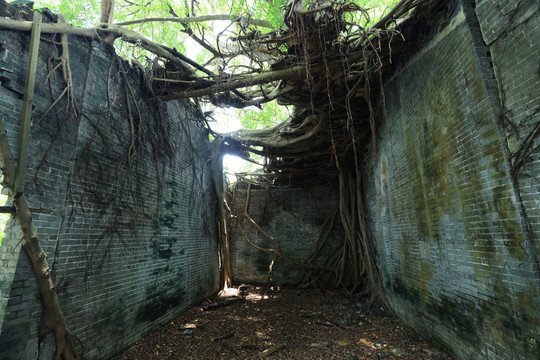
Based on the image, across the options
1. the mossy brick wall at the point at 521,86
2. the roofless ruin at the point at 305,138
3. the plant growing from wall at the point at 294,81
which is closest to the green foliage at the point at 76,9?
the plant growing from wall at the point at 294,81

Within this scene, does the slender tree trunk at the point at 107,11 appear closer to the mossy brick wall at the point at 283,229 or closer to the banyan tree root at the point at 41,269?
the banyan tree root at the point at 41,269

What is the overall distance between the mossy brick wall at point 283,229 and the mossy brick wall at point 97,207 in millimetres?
2930

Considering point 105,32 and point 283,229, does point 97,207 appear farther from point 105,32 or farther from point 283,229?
point 283,229

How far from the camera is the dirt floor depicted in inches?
133

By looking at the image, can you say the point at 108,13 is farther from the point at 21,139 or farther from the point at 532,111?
the point at 532,111

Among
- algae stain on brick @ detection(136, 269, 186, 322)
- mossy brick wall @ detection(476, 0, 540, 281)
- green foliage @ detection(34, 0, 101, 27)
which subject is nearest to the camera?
mossy brick wall @ detection(476, 0, 540, 281)

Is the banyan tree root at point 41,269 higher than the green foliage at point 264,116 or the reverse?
the reverse

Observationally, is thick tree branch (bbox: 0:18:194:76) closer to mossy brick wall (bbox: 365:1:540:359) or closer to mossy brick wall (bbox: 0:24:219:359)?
mossy brick wall (bbox: 0:24:219:359)

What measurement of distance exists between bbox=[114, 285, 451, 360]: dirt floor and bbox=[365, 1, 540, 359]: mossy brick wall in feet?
1.81

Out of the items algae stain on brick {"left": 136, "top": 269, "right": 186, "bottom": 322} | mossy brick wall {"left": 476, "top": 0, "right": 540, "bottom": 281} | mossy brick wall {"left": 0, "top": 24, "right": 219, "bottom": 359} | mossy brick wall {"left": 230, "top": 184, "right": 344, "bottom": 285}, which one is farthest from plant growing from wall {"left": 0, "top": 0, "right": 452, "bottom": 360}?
algae stain on brick {"left": 136, "top": 269, "right": 186, "bottom": 322}

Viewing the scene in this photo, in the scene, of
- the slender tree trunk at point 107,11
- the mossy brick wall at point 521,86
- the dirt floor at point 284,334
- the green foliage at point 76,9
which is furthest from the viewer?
the green foliage at point 76,9

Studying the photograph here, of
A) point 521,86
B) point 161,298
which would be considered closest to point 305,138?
point 521,86

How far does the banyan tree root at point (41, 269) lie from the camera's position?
218cm

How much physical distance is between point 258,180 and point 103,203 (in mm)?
5900
